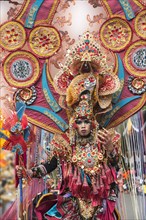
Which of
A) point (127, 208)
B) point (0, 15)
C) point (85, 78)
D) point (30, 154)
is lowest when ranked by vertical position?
point (127, 208)

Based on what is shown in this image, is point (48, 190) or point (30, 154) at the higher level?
point (30, 154)

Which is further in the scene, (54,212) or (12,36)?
(12,36)

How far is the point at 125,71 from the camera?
12.4 feet

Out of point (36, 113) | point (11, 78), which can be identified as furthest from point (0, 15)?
point (36, 113)

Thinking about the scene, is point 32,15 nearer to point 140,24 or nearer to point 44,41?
point 44,41

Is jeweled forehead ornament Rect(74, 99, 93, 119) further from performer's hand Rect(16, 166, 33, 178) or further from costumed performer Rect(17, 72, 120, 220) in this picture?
performer's hand Rect(16, 166, 33, 178)

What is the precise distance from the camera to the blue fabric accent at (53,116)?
3770 mm

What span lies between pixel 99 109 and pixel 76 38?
0.75 m

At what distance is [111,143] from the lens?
333 centimetres

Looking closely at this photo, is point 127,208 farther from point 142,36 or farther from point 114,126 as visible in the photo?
point 142,36

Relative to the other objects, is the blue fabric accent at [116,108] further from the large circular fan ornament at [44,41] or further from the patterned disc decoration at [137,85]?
the large circular fan ornament at [44,41]

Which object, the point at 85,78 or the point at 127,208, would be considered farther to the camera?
the point at 127,208

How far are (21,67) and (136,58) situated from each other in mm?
1104

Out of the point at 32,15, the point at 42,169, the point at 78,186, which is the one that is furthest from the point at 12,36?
the point at 78,186
